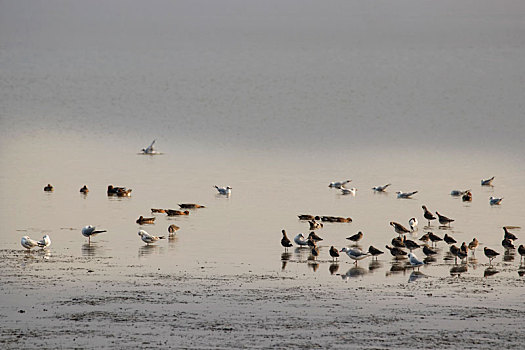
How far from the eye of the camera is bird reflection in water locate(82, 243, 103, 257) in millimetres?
23141

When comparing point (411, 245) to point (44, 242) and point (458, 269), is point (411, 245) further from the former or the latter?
point (44, 242)

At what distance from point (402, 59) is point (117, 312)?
114 meters

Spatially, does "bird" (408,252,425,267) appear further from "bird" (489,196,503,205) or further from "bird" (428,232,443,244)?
"bird" (489,196,503,205)

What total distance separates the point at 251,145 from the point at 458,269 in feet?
97.9

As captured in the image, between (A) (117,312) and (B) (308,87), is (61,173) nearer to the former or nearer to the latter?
(A) (117,312)

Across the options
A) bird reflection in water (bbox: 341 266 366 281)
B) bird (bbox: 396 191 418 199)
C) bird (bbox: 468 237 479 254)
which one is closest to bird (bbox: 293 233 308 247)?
bird reflection in water (bbox: 341 266 366 281)

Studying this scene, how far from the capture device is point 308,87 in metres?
90.8

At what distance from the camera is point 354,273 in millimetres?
21781

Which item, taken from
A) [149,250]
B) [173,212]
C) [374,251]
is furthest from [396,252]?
[173,212]

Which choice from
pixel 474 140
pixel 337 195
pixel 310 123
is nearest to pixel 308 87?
pixel 310 123

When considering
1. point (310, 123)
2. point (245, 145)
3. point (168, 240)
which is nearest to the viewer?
point (168, 240)

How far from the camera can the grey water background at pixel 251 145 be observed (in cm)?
2734

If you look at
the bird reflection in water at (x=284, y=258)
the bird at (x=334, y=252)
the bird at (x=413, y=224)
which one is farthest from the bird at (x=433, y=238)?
the bird reflection in water at (x=284, y=258)

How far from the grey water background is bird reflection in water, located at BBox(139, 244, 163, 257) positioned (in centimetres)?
14
